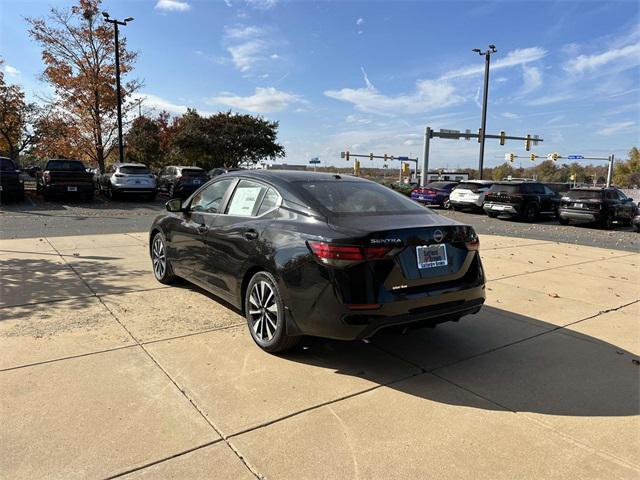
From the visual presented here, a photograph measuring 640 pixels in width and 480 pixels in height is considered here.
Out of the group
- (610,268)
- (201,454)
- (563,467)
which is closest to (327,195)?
(201,454)

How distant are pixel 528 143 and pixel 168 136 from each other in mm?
31932

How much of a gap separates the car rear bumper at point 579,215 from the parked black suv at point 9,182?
66.8ft

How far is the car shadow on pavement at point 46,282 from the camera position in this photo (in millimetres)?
5121

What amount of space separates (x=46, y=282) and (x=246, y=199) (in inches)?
128

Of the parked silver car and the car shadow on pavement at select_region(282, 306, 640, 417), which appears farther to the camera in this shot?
the parked silver car

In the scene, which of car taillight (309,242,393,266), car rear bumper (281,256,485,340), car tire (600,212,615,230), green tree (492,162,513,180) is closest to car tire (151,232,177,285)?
car rear bumper (281,256,485,340)

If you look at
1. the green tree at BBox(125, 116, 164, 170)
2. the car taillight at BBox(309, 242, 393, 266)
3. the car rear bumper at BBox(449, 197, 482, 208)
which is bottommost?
the car rear bumper at BBox(449, 197, 482, 208)

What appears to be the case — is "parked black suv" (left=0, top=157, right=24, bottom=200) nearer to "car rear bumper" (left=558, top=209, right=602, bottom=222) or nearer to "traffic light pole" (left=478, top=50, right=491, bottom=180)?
"car rear bumper" (left=558, top=209, right=602, bottom=222)

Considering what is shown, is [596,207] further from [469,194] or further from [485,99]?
[485,99]

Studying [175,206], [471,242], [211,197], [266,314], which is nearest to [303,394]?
[266,314]

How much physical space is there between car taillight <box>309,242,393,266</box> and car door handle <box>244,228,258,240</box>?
885 mm

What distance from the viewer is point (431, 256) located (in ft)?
11.9

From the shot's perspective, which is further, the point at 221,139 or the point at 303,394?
the point at 221,139

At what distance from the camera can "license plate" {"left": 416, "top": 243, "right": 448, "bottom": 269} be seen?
3.56 metres
